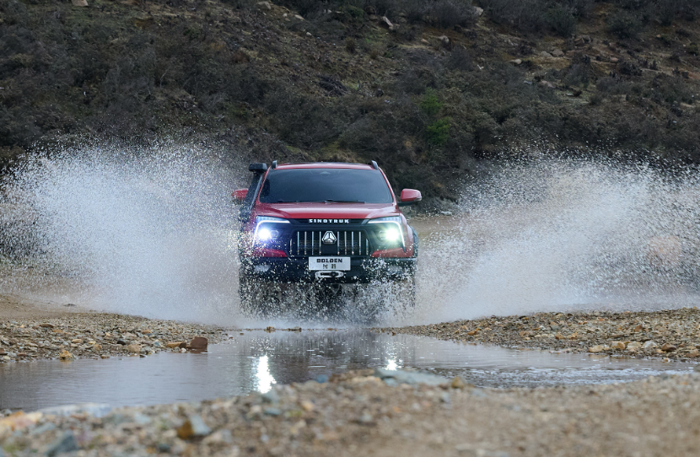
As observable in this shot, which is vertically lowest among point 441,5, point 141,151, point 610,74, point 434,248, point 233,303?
point 233,303

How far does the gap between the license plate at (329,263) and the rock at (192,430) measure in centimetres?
573

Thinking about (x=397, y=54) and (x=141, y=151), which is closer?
(x=141, y=151)

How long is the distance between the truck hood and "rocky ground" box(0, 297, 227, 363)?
1489 millimetres

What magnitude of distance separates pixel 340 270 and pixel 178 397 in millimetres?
4437

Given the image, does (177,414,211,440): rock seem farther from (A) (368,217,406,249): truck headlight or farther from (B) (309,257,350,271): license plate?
(A) (368,217,406,249): truck headlight

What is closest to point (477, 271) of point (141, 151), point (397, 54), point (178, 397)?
point (178, 397)

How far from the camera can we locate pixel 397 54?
40.9 metres

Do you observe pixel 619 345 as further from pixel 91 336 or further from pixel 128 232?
pixel 128 232

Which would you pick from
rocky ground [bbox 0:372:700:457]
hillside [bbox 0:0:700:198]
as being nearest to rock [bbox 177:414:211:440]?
rocky ground [bbox 0:372:700:457]

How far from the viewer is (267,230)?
9.09m

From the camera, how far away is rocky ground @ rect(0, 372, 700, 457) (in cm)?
299

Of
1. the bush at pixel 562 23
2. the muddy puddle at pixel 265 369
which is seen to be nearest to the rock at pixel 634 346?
the muddy puddle at pixel 265 369

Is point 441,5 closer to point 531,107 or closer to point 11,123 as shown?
point 531,107

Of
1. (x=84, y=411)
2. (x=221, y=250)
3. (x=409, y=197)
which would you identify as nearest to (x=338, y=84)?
(x=221, y=250)
